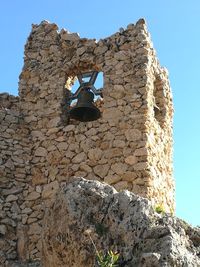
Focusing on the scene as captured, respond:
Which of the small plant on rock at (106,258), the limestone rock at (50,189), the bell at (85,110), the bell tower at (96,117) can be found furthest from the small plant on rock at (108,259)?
the bell at (85,110)

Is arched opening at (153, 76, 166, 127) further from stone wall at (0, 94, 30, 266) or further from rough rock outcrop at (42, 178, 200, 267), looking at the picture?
rough rock outcrop at (42, 178, 200, 267)

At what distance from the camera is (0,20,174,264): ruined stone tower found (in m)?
9.72

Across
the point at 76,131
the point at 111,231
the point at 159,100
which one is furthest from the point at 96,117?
the point at 111,231

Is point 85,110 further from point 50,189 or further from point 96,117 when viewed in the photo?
point 50,189

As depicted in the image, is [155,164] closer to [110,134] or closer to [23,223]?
[110,134]

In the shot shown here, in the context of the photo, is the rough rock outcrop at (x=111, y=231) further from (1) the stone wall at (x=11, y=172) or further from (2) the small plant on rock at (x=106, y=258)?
(1) the stone wall at (x=11, y=172)

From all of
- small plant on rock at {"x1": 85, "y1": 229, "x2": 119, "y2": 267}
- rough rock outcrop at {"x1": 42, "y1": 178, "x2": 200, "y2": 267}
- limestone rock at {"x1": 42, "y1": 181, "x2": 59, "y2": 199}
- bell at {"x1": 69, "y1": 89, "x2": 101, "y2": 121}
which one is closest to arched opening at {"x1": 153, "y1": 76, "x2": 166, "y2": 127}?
bell at {"x1": 69, "y1": 89, "x2": 101, "y2": 121}

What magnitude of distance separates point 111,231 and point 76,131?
456 centimetres

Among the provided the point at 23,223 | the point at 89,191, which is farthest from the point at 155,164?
the point at 89,191

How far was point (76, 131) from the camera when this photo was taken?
10.4 meters

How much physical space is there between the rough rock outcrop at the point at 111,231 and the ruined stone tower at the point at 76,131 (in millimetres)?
2927

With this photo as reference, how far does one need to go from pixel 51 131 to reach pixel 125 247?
519 centimetres

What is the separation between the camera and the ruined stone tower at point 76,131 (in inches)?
383

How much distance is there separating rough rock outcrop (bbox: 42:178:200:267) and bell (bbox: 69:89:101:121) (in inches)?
156
